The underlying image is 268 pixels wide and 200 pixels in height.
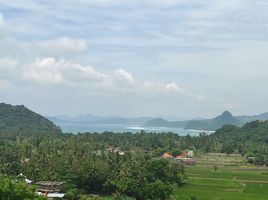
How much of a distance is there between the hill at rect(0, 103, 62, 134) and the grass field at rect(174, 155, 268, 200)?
79.6 m

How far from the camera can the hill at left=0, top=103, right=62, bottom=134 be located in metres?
152

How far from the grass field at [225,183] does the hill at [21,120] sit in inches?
3135

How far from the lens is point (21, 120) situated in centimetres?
16212

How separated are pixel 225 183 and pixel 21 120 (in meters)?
113

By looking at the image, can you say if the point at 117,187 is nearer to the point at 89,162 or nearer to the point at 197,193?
the point at 89,162

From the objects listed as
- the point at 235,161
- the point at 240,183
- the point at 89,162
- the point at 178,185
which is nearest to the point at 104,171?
the point at 89,162

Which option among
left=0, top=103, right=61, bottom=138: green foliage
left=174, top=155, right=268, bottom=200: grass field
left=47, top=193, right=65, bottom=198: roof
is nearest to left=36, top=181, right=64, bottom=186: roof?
left=47, top=193, right=65, bottom=198: roof

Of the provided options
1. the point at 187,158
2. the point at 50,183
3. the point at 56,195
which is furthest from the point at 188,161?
the point at 56,195

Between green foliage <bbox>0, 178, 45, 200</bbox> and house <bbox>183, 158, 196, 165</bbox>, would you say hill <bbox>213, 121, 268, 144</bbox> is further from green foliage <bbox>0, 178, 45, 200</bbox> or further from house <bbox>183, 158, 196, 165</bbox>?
green foliage <bbox>0, 178, 45, 200</bbox>

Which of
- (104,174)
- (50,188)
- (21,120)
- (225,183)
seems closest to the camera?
(50,188)

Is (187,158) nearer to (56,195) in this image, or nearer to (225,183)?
(225,183)

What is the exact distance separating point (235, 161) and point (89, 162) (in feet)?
139

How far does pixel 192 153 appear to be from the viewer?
99.2 m

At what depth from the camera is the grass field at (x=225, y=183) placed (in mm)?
51156
